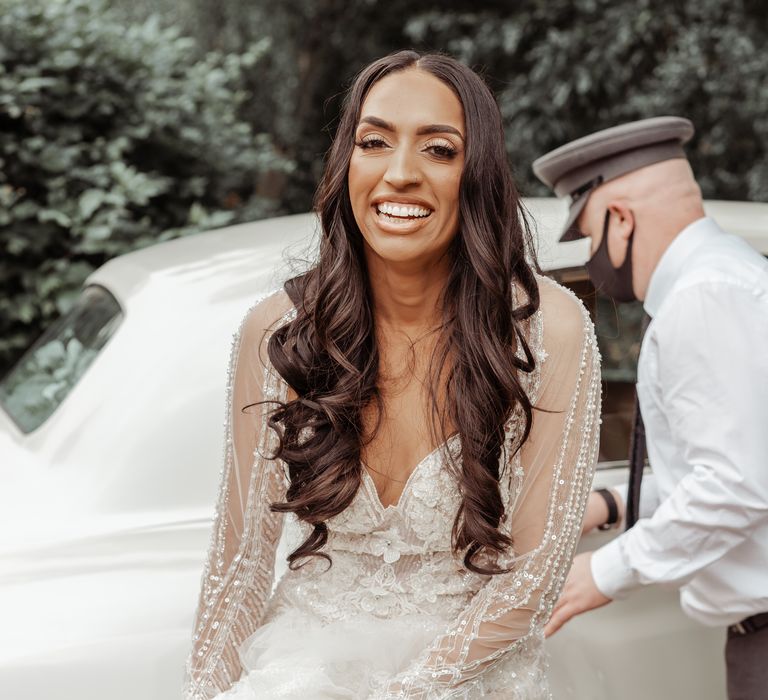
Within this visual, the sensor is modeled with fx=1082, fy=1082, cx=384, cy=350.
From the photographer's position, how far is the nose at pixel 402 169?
1.97m

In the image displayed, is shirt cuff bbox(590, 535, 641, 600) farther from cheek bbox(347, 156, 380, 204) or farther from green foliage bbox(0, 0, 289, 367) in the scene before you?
green foliage bbox(0, 0, 289, 367)

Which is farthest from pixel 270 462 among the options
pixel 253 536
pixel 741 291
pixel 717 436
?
pixel 741 291

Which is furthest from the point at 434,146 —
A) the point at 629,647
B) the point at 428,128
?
the point at 629,647

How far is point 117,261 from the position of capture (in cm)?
336

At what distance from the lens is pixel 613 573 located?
101 inches

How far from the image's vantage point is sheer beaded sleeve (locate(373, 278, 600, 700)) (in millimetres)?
2025

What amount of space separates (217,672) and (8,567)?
0.74m

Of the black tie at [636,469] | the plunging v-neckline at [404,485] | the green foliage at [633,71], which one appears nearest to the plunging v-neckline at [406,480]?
the plunging v-neckline at [404,485]

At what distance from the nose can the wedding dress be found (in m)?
0.38

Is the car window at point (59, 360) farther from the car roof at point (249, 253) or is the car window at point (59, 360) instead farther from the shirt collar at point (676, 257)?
the shirt collar at point (676, 257)

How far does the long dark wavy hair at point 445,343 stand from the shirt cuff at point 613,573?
0.58 meters

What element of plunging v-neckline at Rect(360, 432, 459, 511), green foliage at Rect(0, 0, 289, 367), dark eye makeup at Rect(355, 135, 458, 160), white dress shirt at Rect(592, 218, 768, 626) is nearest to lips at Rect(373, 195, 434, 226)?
dark eye makeup at Rect(355, 135, 458, 160)

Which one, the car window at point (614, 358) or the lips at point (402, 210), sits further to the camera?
the car window at point (614, 358)

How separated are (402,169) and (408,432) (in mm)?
521
